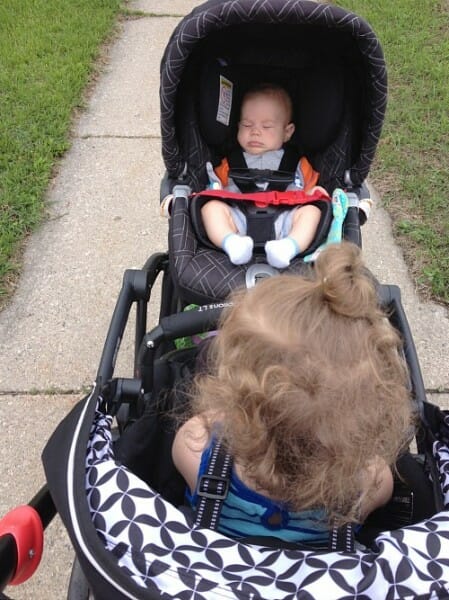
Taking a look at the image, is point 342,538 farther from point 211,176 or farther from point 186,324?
point 211,176

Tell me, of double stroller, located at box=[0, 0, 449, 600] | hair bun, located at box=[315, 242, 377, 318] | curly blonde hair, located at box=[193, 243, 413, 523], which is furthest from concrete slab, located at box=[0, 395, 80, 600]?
hair bun, located at box=[315, 242, 377, 318]

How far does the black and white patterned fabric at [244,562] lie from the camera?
90 centimetres

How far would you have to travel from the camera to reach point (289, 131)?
92.4 inches

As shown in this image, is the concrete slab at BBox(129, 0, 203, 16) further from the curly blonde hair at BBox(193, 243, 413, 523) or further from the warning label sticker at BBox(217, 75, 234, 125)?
the curly blonde hair at BBox(193, 243, 413, 523)

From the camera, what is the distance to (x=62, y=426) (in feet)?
3.84

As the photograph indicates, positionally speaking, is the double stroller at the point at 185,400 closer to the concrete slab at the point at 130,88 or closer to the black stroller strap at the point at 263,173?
the black stroller strap at the point at 263,173

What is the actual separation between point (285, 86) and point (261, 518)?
66.0 inches

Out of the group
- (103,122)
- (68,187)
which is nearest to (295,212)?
(68,187)

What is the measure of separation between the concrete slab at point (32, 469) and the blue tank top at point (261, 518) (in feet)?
3.15

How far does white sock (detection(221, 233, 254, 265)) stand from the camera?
6.30 feet

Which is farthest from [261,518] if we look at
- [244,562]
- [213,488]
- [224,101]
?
[224,101]

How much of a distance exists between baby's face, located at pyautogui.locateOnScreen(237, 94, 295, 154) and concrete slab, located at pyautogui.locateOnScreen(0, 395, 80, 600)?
122cm

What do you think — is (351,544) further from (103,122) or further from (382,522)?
(103,122)

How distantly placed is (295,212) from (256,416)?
1293 millimetres
